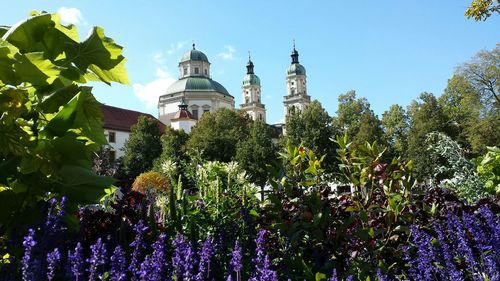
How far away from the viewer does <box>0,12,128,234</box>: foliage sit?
170 cm

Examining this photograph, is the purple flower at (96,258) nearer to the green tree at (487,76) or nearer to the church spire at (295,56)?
the green tree at (487,76)

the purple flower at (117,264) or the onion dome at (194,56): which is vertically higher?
the onion dome at (194,56)

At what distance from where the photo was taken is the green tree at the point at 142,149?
39541 mm

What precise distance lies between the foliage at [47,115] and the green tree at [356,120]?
119ft

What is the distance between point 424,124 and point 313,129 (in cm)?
947

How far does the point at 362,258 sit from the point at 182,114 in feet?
187

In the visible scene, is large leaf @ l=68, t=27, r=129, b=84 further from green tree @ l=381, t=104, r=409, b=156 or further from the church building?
the church building

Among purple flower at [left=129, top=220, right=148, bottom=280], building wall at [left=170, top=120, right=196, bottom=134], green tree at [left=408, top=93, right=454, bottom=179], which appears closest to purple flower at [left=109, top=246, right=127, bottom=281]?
purple flower at [left=129, top=220, right=148, bottom=280]

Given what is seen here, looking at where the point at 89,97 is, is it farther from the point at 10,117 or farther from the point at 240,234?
the point at 240,234

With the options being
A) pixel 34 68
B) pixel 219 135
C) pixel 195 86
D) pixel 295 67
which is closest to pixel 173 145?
pixel 219 135

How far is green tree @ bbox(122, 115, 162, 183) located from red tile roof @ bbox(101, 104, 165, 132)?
35.6 ft

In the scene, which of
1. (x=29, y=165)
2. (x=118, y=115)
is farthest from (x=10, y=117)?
(x=118, y=115)

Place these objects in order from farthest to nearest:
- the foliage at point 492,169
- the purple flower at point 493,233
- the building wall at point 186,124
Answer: the building wall at point 186,124 → the foliage at point 492,169 → the purple flower at point 493,233

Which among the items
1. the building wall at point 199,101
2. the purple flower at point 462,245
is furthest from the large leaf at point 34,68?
the building wall at point 199,101
